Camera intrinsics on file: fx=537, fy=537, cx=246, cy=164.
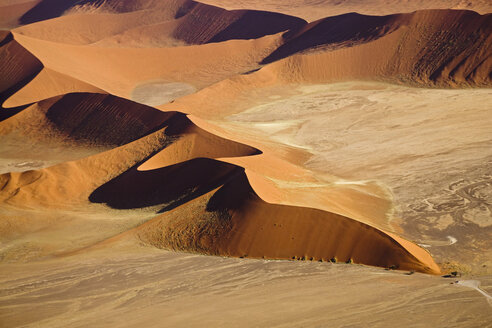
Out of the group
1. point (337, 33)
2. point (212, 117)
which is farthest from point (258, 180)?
point (337, 33)

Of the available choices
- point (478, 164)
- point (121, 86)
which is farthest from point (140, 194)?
point (121, 86)

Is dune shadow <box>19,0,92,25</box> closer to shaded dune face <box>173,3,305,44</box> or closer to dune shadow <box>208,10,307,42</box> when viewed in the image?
shaded dune face <box>173,3,305,44</box>

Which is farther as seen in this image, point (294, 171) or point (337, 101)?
point (337, 101)

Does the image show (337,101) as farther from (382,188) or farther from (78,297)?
(78,297)

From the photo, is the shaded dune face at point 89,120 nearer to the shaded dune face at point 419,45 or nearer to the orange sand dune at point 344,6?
the shaded dune face at point 419,45

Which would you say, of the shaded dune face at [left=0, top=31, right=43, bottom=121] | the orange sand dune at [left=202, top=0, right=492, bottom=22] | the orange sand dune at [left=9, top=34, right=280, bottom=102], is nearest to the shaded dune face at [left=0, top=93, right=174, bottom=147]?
the shaded dune face at [left=0, top=31, right=43, bottom=121]
